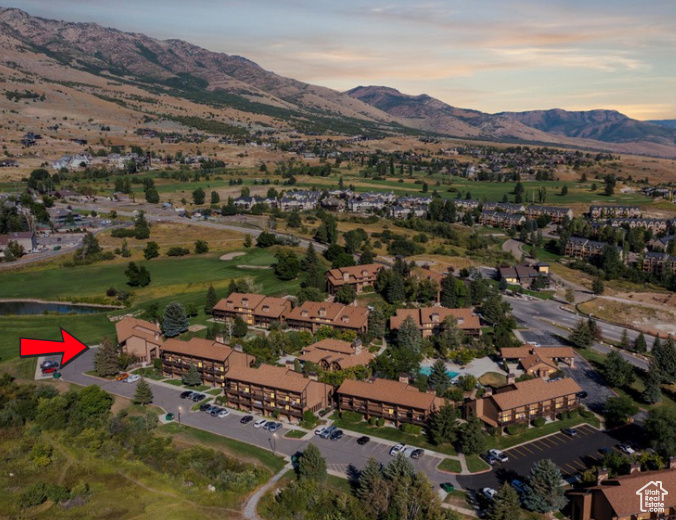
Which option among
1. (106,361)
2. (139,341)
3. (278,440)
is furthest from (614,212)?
(106,361)

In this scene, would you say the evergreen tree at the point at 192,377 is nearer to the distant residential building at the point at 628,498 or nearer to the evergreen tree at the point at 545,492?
the evergreen tree at the point at 545,492

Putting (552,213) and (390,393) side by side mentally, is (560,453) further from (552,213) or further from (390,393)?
(552,213)

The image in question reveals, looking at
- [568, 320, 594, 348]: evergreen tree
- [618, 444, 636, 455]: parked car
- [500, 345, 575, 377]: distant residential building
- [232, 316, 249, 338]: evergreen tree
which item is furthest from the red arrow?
[568, 320, 594, 348]: evergreen tree

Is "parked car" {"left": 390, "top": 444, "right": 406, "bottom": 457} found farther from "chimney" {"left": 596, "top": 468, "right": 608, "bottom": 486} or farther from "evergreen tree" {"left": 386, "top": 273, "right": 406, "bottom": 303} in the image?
"evergreen tree" {"left": 386, "top": 273, "right": 406, "bottom": 303}

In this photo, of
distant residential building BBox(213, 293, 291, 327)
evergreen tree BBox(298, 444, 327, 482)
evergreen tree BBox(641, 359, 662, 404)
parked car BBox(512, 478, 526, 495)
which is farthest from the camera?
distant residential building BBox(213, 293, 291, 327)

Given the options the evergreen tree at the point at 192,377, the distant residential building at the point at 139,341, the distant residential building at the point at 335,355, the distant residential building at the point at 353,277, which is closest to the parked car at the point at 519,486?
the distant residential building at the point at 335,355

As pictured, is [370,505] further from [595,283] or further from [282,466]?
[595,283]
